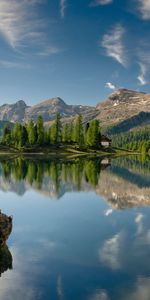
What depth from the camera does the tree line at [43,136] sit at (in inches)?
7170

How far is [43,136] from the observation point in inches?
7244

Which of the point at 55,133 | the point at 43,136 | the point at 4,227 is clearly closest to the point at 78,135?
the point at 55,133

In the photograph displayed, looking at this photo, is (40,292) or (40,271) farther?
(40,271)

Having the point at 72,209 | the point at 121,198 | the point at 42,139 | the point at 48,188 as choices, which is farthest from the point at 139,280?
the point at 42,139

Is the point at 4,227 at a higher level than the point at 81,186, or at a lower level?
higher

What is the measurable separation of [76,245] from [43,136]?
154 metres

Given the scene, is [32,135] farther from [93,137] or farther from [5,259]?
→ [5,259]

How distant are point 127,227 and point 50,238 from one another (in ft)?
27.8

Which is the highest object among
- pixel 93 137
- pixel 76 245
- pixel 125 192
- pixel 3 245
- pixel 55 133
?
pixel 55 133

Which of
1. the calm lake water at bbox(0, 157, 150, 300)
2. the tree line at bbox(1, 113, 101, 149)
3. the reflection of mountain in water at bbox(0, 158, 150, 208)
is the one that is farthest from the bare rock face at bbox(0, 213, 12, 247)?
the tree line at bbox(1, 113, 101, 149)

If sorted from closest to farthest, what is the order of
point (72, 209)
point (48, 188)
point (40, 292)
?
1. point (40, 292)
2. point (72, 209)
3. point (48, 188)

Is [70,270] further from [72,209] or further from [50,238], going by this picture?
[72,209]

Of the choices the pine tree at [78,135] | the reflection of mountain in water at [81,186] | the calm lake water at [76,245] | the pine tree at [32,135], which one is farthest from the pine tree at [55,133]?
the calm lake water at [76,245]

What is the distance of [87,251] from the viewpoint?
3006cm
